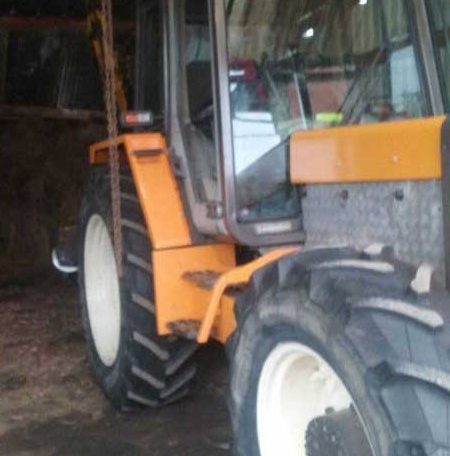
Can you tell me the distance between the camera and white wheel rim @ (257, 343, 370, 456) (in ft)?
8.00

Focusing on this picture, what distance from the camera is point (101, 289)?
4.38 metres

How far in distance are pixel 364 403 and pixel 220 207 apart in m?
1.19

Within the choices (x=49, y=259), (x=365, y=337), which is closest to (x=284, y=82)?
(x=365, y=337)

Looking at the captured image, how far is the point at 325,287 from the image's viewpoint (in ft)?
7.27

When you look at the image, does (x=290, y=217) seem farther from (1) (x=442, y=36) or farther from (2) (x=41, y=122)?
(2) (x=41, y=122)

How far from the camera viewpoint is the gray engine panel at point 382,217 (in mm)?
2367

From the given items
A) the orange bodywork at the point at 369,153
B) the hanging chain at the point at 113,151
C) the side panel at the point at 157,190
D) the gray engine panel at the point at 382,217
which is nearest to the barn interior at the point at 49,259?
the hanging chain at the point at 113,151

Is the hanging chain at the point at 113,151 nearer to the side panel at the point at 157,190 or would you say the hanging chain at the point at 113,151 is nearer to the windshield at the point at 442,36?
the side panel at the point at 157,190

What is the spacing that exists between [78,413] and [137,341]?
74 cm

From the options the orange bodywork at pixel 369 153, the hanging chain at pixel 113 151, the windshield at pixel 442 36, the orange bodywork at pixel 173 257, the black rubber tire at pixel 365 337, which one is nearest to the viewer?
the black rubber tire at pixel 365 337

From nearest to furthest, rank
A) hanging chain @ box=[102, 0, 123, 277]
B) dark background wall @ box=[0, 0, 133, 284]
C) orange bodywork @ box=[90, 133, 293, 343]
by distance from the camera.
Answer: orange bodywork @ box=[90, 133, 293, 343]
hanging chain @ box=[102, 0, 123, 277]
dark background wall @ box=[0, 0, 133, 284]

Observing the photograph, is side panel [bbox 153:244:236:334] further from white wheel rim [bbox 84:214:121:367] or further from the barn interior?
white wheel rim [bbox 84:214:121:367]

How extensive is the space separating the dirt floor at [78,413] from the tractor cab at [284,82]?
3.52 ft

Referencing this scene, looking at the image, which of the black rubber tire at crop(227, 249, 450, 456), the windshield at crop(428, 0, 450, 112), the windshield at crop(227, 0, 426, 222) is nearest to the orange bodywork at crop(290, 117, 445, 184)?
the windshield at crop(227, 0, 426, 222)
